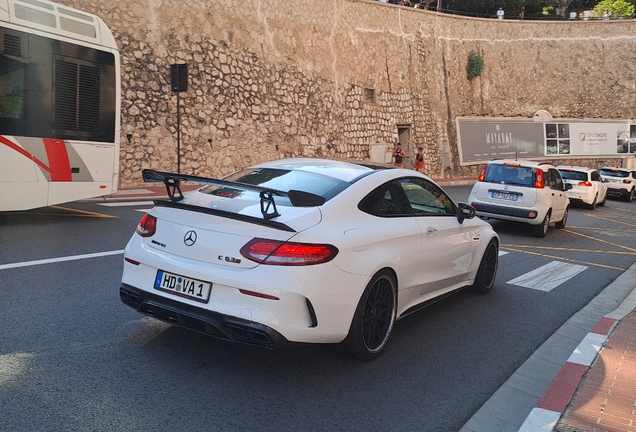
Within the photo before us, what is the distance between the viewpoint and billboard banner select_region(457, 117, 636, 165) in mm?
36031

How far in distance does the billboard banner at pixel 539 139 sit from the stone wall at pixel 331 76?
890 millimetres

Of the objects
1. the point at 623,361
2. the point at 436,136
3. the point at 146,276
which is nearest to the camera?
the point at 146,276

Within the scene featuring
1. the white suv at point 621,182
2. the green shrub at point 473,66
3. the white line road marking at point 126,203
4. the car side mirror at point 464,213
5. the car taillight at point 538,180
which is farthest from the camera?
the green shrub at point 473,66

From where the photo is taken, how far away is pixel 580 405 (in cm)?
398

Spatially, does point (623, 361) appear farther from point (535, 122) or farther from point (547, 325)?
point (535, 122)

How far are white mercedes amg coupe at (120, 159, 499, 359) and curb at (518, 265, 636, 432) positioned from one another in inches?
50.1

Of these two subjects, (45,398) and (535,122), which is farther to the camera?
(535,122)

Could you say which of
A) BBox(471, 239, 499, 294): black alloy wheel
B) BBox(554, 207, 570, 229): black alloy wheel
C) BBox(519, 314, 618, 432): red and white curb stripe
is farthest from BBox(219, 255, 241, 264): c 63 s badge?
BBox(554, 207, 570, 229): black alloy wheel

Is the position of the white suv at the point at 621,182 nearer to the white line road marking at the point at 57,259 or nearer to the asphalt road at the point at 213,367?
the asphalt road at the point at 213,367

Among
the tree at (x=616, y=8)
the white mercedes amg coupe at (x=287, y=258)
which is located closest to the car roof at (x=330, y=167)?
the white mercedes amg coupe at (x=287, y=258)

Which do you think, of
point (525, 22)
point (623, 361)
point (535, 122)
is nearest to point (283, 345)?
point (623, 361)

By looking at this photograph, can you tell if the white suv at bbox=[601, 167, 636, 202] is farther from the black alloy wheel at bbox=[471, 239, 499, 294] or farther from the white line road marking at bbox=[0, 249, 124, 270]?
the white line road marking at bbox=[0, 249, 124, 270]

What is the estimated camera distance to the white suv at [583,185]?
20.9 metres

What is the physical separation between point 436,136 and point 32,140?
28.1 meters
